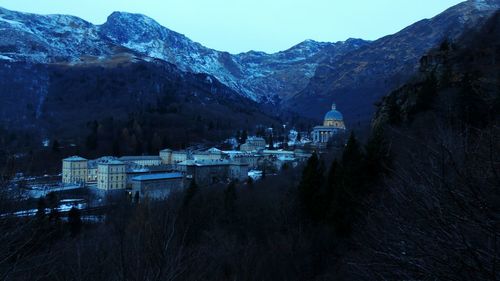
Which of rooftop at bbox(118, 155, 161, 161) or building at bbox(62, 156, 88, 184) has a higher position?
rooftop at bbox(118, 155, 161, 161)

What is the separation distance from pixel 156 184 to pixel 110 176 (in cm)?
740

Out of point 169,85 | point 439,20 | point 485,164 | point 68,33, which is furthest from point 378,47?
point 485,164

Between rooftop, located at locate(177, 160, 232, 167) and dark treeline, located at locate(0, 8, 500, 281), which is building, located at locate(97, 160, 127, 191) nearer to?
rooftop, located at locate(177, 160, 232, 167)

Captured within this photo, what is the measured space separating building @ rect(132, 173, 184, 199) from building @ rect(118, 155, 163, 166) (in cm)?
1194

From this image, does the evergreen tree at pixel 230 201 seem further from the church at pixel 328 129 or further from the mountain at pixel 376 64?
the mountain at pixel 376 64

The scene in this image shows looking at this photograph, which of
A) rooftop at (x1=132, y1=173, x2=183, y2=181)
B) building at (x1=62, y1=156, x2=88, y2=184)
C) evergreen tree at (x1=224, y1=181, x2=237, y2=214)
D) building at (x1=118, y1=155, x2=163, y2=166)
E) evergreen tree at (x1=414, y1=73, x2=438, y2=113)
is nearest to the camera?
evergreen tree at (x1=414, y1=73, x2=438, y2=113)

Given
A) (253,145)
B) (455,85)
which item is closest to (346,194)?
(455,85)

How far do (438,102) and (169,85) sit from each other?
112 m

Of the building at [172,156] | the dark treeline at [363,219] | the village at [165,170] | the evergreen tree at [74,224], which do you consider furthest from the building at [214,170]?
the evergreen tree at [74,224]

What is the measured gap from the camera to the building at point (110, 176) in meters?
49.1

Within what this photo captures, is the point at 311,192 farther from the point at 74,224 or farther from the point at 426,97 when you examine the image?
the point at 74,224

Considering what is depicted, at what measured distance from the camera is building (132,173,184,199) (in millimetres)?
43594

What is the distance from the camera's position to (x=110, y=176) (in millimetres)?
49125

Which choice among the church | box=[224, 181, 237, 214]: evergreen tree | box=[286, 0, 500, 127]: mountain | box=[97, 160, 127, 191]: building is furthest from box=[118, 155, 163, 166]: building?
box=[286, 0, 500, 127]: mountain
